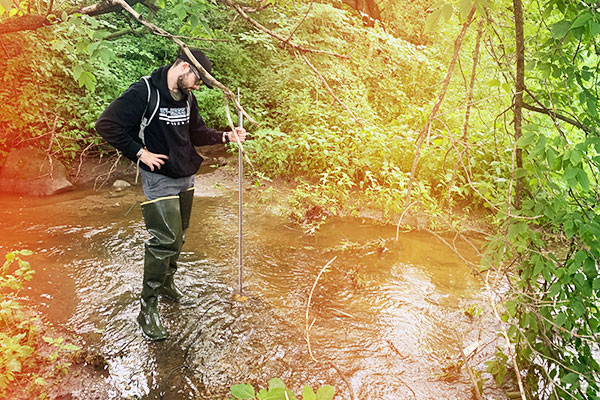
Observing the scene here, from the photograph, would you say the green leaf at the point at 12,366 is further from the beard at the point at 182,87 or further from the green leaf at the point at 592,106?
the green leaf at the point at 592,106

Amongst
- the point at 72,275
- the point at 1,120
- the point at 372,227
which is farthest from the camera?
the point at 1,120

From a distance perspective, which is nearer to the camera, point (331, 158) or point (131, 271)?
point (131, 271)

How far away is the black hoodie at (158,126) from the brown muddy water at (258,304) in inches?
64.4

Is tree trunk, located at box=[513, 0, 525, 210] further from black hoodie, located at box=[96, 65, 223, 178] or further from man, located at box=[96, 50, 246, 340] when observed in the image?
black hoodie, located at box=[96, 65, 223, 178]

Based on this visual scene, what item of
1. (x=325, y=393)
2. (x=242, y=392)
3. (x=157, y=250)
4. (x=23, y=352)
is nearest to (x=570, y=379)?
(x=325, y=393)

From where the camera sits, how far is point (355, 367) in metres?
3.58

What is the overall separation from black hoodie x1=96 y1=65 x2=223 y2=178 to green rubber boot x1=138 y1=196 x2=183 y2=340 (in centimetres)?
33

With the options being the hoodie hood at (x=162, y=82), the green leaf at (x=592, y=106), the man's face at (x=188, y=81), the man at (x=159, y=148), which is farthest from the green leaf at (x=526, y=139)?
the hoodie hood at (x=162, y=82)

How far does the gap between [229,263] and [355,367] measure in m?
2.42

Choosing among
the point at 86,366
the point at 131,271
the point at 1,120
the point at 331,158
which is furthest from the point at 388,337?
the point at 1,120

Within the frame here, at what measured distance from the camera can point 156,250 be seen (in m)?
3.89

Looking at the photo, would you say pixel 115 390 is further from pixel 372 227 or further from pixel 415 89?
pixel 415 89

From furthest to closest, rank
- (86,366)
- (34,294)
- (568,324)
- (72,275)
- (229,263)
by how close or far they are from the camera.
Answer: (229,263) < (72,275) < (34,294) < (86,366) < (568,324)

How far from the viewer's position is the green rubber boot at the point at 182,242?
13.8 feet
